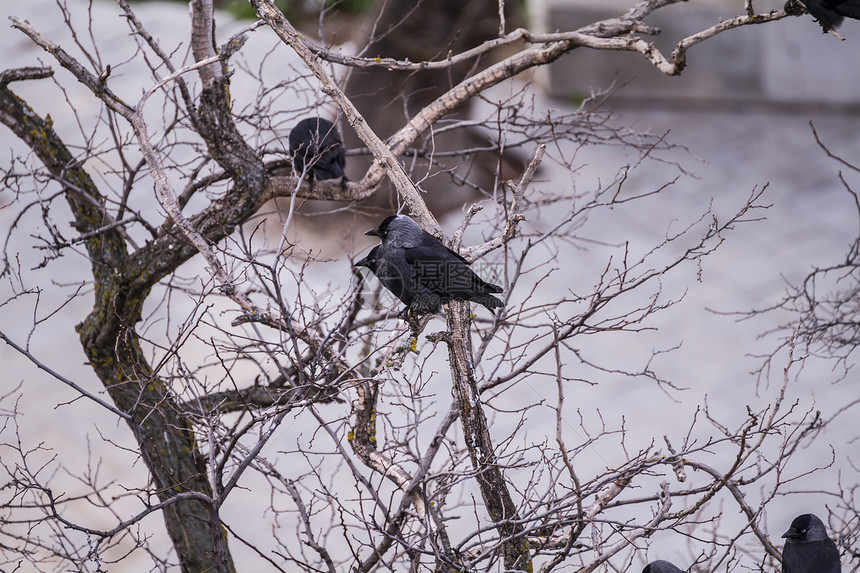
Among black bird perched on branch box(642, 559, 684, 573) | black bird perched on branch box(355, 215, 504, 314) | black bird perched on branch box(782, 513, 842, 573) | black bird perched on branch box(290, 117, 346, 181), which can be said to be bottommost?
black bird perched on branch box(782, 513, 842, 573)

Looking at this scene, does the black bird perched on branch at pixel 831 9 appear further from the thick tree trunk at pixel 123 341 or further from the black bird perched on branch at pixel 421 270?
the thick tree trunk at pixel 123 341

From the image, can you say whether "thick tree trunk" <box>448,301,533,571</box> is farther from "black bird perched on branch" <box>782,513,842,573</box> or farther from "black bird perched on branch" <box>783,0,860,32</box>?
"black bird perched on branch" <box>783,0,860,32</box>

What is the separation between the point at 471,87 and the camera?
181 inches

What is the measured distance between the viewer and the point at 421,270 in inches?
147

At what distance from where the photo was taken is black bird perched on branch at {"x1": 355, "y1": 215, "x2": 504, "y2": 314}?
11.9ft

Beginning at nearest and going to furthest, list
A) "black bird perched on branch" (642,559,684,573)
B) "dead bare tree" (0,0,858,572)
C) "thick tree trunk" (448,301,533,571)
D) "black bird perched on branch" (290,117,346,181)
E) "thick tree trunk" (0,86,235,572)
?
"dead bare tree" (0,0,858,572) < "thick tree trunk" (448,301,533,571) < "black bird perched on branch" (642,559,684,573) < "thick tree trunk" (0,86,235,572) < "black bird perched on branch" (290,117,346,181)

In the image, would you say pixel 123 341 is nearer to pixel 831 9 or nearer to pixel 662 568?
pixel 662 568

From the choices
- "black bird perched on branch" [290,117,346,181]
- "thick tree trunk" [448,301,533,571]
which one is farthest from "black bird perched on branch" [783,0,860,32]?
"black bird perched on branch" [290,117,346,181]

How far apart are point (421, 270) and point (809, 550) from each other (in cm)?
234

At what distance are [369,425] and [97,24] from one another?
437 inches

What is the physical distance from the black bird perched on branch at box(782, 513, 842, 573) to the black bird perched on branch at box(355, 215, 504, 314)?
1.97 metres

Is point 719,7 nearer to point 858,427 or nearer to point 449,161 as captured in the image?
point 449,161

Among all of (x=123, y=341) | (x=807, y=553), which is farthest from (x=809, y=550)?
(x=123, y=341)

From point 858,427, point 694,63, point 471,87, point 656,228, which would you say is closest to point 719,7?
point 694,63
